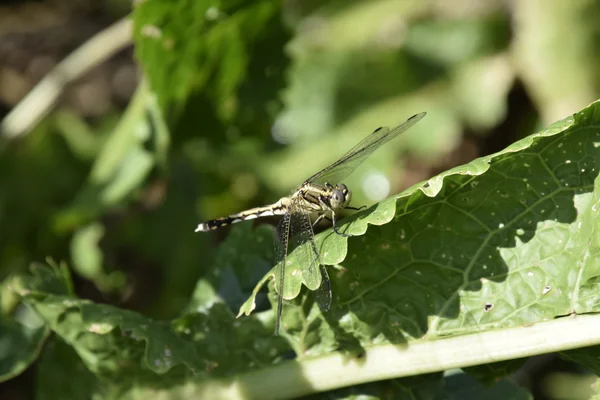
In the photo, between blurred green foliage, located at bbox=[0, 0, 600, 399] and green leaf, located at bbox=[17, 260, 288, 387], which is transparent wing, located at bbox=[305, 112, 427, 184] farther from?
green leaf, located at bbox=[17, 260, 288, 387]

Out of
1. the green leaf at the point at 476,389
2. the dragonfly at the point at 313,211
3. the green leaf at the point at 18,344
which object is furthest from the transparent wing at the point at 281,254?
the green leaf at the point at 18,344

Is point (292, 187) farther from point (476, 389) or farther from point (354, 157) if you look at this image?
point (476, 389)

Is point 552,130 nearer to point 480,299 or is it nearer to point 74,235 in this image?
point 480,299

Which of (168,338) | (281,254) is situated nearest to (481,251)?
(281,254)

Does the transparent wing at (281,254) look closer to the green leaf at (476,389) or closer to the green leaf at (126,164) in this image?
the green leaf at (476,389)

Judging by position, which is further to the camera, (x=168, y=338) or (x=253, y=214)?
(x=253, y=214)

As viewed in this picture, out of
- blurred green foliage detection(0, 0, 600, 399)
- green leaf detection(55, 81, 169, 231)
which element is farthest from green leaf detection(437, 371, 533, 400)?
green leaf detection(55, 81, 169, 231)
